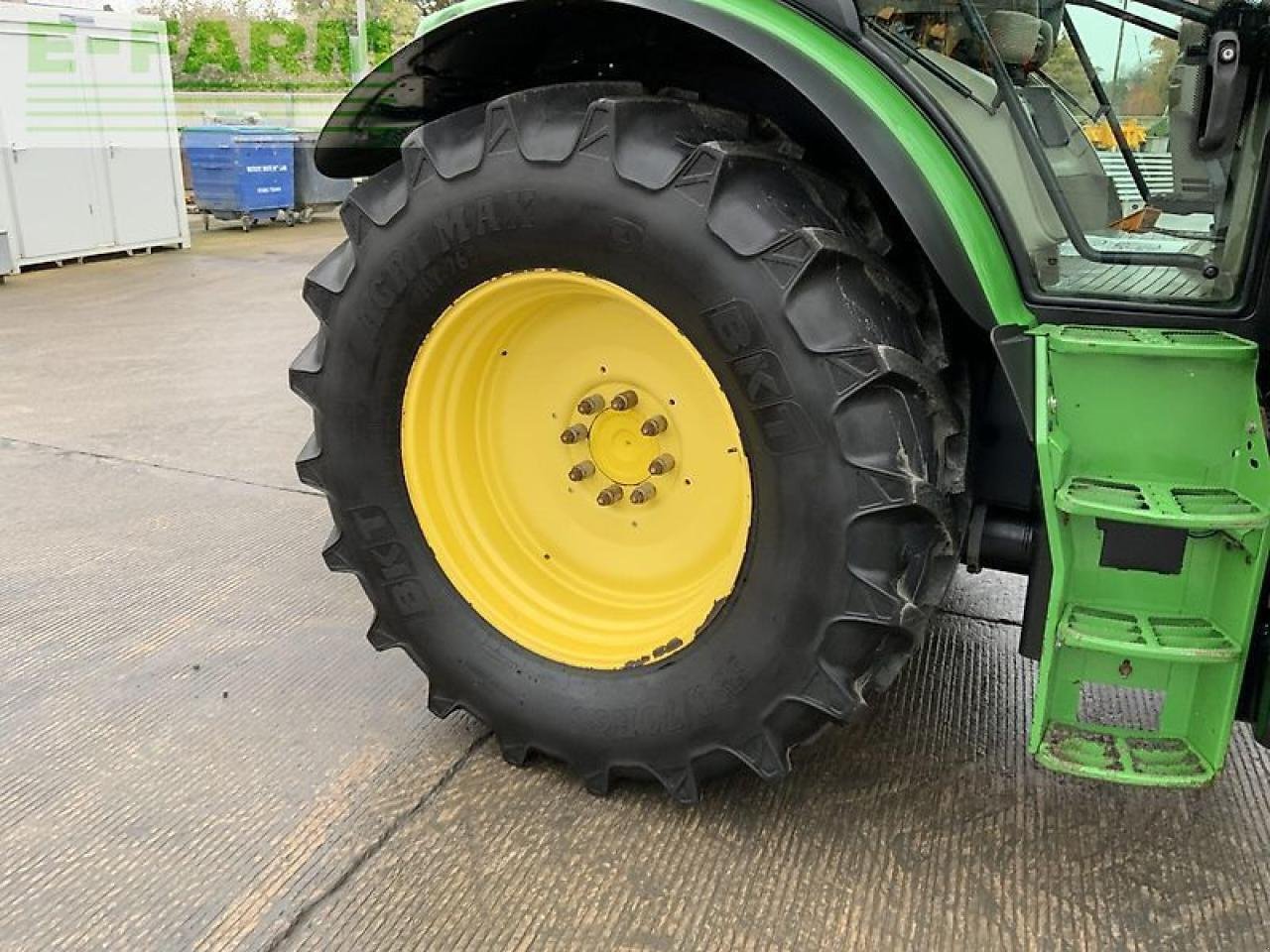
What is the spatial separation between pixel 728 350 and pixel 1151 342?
656mm

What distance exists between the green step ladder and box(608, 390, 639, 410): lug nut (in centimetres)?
77

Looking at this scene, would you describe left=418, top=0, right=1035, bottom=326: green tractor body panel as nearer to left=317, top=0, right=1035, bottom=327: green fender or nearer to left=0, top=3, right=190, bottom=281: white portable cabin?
left=317, top=0, right=1035, bottom=327: green fender

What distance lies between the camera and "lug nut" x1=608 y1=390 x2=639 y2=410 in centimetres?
220

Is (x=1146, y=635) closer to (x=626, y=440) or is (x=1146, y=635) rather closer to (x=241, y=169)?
(x=626, y=440)

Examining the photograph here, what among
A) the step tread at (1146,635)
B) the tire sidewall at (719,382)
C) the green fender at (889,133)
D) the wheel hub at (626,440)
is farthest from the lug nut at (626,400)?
the step tread at (1146,635)

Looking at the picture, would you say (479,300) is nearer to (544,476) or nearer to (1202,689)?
(544,476)

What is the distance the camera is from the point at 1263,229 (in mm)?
1721

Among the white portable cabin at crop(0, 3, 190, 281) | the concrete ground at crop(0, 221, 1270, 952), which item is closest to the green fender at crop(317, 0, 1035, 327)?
the concrete ground at crop(0, 221, 1270, 952)

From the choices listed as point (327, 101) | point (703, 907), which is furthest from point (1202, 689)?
point (327, 101)

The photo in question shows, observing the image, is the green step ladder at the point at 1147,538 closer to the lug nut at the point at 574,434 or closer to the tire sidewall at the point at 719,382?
the tire sidewall at the point at 719,382

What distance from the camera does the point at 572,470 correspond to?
2.30m

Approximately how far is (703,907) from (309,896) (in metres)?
0.70

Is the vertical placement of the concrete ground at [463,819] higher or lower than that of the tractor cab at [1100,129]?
lower

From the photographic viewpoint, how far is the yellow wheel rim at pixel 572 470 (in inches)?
84.2
